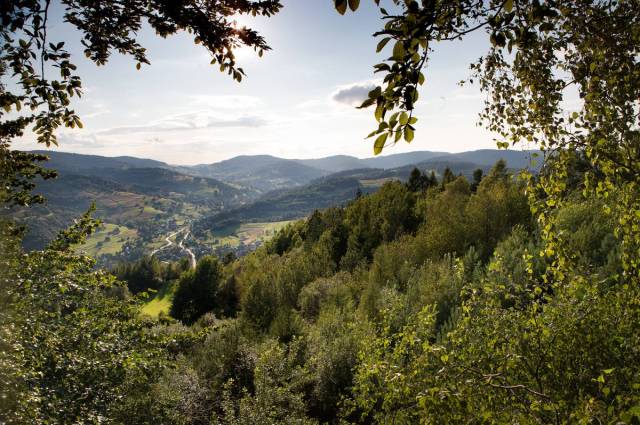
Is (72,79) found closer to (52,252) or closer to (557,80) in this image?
(557,80)

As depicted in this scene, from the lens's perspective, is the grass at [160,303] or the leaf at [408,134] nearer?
the leaf at [408,134]

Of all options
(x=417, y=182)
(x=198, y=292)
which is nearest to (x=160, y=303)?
(x=198, y=292)

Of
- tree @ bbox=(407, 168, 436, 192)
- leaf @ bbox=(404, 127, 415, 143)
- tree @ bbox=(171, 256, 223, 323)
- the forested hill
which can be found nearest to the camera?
leaf @ bbox=(404, 127, 415, 143)

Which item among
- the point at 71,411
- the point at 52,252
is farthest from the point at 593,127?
the point at 52,252

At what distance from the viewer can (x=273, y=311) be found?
104ft

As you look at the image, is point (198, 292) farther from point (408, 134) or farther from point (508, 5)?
point (508, 5)

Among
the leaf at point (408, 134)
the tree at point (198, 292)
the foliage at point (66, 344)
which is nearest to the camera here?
the leaf at point (408, 134)

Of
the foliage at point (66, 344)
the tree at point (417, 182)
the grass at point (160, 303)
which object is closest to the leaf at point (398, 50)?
the foliage at point (66, 344)

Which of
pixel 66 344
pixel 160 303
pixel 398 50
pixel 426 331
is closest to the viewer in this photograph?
pixel 398 50

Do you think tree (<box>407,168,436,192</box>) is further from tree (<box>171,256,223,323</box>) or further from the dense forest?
the dense forest

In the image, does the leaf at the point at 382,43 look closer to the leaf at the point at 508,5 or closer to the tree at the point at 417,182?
the leaf at the point at 508,5

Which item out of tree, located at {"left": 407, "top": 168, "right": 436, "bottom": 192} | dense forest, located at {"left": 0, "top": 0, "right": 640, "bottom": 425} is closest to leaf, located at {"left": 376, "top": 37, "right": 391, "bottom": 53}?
dense forest, located at {"left": 0, "top": 0, "right": 640, "bottom": 425}

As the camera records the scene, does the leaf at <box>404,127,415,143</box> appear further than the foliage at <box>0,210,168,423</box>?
No

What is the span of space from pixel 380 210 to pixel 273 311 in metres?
21.1
